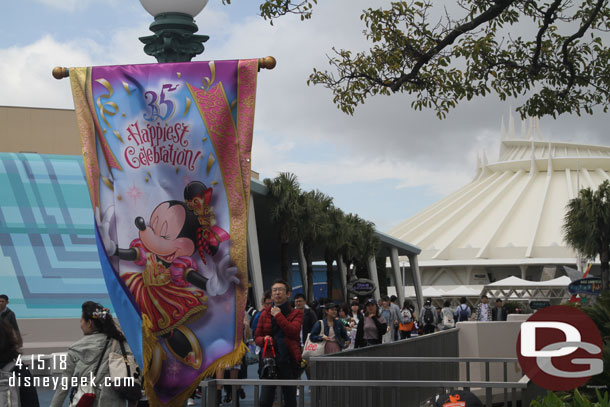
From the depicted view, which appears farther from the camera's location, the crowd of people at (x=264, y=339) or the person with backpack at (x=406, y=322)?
the person with backpack at (x=406, y=322)

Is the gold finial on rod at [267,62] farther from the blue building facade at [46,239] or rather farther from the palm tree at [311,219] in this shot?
the palm tree at [311,219]

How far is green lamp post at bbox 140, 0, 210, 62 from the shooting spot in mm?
6626

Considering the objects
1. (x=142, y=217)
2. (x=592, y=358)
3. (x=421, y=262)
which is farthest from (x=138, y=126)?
(x=421, y=262)

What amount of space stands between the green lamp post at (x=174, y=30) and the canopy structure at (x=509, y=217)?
7922 cm

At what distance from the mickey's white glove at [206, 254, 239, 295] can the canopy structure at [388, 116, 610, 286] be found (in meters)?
79.7

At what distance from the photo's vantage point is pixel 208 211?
6.03 meters

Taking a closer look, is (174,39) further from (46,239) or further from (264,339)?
(46,239)

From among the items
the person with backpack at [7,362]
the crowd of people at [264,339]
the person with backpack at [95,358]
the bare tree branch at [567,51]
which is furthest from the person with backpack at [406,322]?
the person with backpack at [95,358]

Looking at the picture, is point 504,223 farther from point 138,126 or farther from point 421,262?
point 138,126

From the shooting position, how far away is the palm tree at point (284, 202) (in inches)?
1487

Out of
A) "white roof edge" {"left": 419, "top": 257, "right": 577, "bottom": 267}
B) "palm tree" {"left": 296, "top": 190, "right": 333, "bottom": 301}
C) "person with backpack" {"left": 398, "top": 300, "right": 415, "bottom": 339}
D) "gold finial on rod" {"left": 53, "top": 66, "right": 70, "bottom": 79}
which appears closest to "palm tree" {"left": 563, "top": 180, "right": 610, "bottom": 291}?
"palm tree" {"left": 296, "top": 190, "right": 333, "bottom": 301}

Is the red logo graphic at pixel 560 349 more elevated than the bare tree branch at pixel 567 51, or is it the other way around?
the bare tree branch at pixel 567 51

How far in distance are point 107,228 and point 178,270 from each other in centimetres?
60

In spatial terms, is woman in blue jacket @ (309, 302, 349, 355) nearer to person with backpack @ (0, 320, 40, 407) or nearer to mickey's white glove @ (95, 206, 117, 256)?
person with backpack @ (0, 320, 40, 407)
